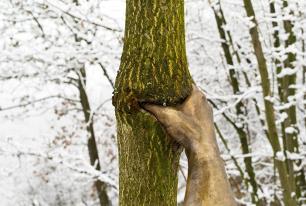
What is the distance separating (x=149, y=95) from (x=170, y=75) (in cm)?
9

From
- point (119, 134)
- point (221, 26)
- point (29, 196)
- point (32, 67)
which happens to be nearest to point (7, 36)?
point (32, 67)

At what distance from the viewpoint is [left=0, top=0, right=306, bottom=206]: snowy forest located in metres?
1.40

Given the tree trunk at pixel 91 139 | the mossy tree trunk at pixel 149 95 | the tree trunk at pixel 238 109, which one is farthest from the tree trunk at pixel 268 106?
the tree trunk at pixel 91 139

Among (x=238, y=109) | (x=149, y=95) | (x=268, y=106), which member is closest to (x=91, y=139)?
(x=238, y=109)

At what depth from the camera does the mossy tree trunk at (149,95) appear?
1.38 m

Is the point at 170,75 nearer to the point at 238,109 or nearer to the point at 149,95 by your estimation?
the point at 149,95

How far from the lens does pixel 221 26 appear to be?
653 centimetres

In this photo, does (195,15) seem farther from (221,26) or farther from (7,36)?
(7,36)

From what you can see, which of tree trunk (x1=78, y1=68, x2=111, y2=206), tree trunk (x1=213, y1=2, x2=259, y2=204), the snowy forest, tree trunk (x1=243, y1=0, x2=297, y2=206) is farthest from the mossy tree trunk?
tree trunk (x1=78, y1=68, x2=111, y2=206)

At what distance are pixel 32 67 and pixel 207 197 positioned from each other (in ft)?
23.2

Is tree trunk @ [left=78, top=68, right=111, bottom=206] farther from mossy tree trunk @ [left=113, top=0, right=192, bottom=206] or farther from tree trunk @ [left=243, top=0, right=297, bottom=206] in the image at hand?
mossy tree trunk @ [left=113, top=0, right=192, bottom=206]

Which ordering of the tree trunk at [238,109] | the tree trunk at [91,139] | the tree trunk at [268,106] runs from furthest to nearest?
1. the tree trunk at [91,139]
2. the tree trunk at [238,109]
3. the tree trunk at [268,106]

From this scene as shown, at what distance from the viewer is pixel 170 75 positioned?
1396mm

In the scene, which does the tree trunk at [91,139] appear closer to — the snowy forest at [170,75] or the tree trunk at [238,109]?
the snowy forest at [170,75]
